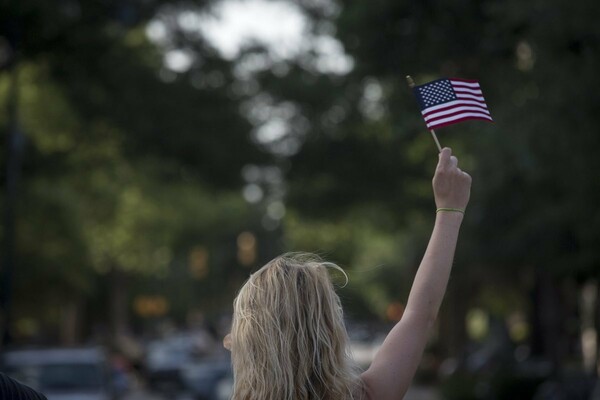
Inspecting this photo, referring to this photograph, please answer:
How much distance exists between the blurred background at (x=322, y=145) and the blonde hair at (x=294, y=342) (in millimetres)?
331

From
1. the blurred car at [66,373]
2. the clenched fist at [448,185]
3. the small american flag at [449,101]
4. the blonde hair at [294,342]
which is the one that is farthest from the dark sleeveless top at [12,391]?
the blurred car at [66,373]

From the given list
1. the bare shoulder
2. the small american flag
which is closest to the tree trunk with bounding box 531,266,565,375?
the small american flag

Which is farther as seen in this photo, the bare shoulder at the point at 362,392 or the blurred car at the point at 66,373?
the blurred car at the point at 66,373

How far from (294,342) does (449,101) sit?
1.49 meters

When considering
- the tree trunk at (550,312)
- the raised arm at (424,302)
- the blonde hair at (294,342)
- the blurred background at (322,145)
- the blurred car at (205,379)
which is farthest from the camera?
the blurred car at (205,379)

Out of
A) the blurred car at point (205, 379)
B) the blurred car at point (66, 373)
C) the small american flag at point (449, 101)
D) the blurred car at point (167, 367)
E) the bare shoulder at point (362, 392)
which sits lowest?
the blurred car at point (167, 367)

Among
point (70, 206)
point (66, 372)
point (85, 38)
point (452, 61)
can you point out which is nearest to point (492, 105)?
point (452, 61)

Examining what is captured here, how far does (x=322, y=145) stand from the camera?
2862cm

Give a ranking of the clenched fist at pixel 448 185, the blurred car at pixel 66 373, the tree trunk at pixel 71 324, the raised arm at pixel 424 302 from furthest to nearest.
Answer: the tree trunk at pixel 71 324, the blurred car at pixel 66 373, the clenched fist at pixel 448 185, the raised arm at pixel 424 302

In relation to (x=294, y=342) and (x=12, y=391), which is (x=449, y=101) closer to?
(x=294, y=342)

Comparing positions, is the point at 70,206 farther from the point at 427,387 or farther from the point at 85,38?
the point at 85,38

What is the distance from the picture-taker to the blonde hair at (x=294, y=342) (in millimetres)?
2967

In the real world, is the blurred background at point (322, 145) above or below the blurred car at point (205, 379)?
above

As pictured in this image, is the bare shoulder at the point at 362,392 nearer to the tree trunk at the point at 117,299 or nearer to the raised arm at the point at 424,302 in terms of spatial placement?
the raised arm at the point at 424,302
